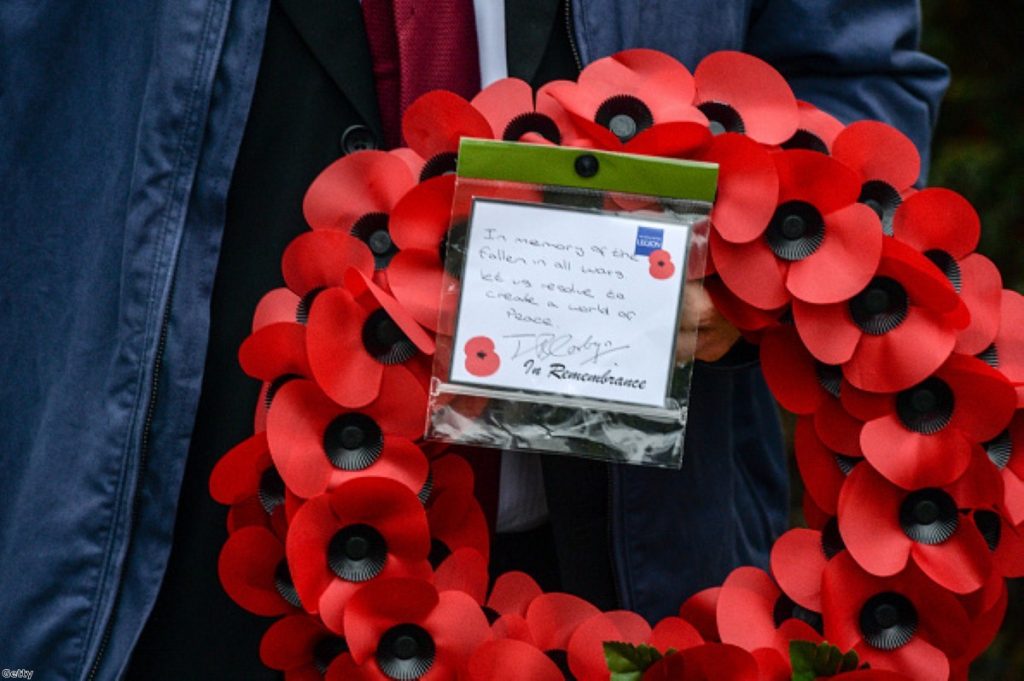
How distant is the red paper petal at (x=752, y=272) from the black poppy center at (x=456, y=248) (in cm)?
20

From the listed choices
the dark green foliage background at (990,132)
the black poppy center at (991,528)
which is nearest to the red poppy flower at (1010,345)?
the black poppy center at (991,528)

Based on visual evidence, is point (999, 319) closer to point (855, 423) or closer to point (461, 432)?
point (855, 423)

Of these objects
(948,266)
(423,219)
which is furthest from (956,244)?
(423,219)

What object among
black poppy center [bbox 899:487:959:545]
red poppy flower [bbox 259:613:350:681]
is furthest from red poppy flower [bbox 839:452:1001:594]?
red poppy flower [bbox 259:613:350:681]

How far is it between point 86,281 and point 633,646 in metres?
0.59

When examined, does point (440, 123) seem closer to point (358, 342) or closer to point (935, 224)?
point (358, 342)

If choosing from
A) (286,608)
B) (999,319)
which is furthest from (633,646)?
(999,319)

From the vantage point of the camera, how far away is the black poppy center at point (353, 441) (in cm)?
103

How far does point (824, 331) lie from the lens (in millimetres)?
1048

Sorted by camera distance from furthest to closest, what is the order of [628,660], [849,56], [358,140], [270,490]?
[849,56]
[358,140]
[270,490]
[628,660]

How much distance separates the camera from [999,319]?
1085mm

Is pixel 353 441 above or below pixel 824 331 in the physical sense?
below

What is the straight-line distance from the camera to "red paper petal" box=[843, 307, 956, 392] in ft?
3.40
